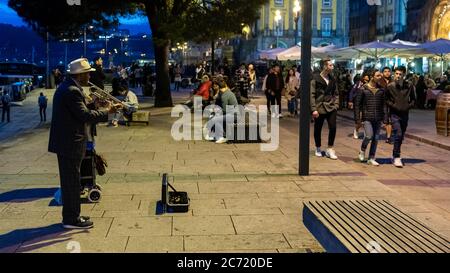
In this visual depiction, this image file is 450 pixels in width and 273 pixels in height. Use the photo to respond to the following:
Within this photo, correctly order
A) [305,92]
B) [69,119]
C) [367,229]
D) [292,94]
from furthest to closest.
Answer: [292,94], [305,92], [69,119], [367,229]

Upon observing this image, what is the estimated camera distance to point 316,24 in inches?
3297

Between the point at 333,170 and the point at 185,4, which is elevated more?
the point at 185,4

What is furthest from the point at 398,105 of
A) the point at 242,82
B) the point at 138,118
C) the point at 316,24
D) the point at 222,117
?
the point at 316,24

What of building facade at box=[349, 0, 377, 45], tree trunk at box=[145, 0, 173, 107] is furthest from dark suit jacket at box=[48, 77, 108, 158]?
building facade at box=[349, 0, 377, 45]

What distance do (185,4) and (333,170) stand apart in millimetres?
14248

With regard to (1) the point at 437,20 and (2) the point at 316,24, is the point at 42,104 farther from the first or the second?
(2) the point at 316,24

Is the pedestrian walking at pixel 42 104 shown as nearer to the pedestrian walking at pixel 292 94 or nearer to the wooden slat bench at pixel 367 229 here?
the pedestrian walking at pixel 292 94

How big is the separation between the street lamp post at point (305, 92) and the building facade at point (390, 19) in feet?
177

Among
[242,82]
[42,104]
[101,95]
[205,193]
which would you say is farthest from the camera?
[242,82]

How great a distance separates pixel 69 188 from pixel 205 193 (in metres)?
2.18

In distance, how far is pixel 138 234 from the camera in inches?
231
